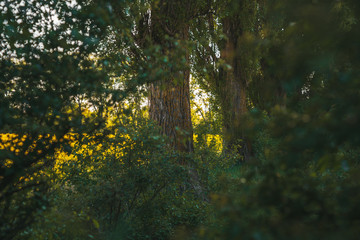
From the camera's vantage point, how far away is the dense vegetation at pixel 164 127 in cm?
152

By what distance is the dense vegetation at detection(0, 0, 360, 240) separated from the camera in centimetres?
152

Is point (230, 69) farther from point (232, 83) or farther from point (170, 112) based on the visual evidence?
point (170, 112)

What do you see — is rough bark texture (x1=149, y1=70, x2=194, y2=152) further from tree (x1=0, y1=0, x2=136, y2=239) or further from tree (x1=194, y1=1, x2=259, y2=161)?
tree (x1=0, y1=0, x2=136, y2=239)

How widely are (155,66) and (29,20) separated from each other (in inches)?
49.9

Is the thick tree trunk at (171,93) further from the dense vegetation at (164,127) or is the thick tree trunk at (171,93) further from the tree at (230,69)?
the tree at (230,69)

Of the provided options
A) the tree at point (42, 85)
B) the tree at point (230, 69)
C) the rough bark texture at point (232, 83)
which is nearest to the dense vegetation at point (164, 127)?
the tree at point (42, 85)

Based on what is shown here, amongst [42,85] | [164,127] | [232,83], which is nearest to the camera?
[42,85]

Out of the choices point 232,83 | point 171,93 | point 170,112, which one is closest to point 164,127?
point 170,112

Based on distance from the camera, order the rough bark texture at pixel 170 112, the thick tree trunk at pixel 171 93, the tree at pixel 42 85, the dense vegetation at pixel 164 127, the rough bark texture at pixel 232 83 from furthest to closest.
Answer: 1. the rough bark texture at pixel 232 83
2. the rough bark texture at pixel 170 112
3. the thick tree trunk at pixel 171 93
4. the tree at pixel 42 85
5. the dense vegetation at pixel 164 127

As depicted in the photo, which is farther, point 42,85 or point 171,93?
point 171,93

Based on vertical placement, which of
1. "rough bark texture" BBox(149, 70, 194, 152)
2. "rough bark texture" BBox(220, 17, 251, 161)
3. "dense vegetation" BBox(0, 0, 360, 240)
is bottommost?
"dense vegetation" BBox(0, 0, 360, 240)

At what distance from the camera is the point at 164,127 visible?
7031 millimetres

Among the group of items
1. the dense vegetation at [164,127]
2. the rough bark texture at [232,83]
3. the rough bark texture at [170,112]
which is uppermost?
the rough bark texture at [232,83]

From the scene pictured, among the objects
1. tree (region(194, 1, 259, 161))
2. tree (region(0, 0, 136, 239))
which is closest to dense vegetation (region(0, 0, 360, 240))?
tree (region(0, 0, 136, 239))
